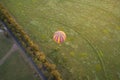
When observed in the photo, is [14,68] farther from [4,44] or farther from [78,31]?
[78,31]

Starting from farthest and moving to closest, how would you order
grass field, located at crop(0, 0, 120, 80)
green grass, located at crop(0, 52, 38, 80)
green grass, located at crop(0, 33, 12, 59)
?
1. green grass, located at crop(0, 33, 12, 59)
2. grass field, located at crop(0, 0, 120, 80)
3. green grass, located at crop(0, 52, 38, 80)

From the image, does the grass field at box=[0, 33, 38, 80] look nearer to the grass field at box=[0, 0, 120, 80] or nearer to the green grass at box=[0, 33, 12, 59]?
the green grass at box=[0, 33, 12, 59]

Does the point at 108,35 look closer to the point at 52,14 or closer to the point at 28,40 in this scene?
the point at 52,14

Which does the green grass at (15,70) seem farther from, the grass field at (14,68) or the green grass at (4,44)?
the green grass at (4,44)

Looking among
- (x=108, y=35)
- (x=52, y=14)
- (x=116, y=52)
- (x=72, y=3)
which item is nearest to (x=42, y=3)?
(x=52, y=14)

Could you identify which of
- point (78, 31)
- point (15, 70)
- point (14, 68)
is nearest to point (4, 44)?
point (14, 68)

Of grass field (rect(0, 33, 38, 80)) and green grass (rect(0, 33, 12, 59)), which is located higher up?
green grass (rect(0, 33, 12, 59))

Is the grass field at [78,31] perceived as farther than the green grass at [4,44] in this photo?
No

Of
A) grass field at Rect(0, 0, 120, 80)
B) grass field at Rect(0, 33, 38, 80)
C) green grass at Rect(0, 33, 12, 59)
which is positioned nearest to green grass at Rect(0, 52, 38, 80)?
grass field at Rect(0, 33, 38, 80)

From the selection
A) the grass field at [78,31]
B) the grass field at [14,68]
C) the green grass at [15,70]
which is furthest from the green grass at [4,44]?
the grass field at [78,31]
